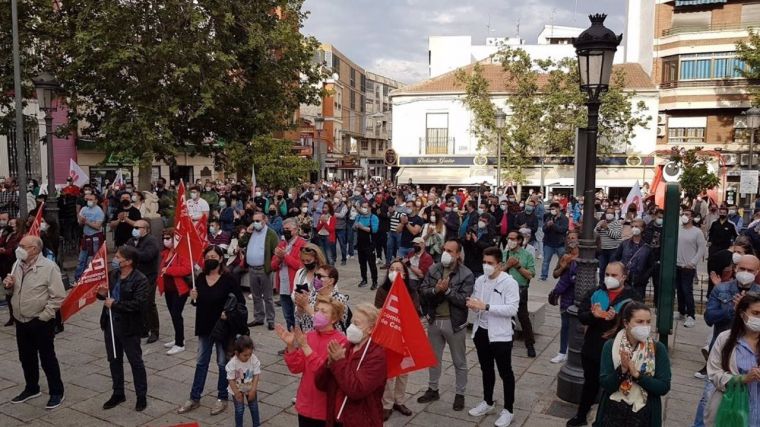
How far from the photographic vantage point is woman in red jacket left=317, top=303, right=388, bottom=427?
3.84 metres

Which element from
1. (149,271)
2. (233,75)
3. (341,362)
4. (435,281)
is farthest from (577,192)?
(233,75)

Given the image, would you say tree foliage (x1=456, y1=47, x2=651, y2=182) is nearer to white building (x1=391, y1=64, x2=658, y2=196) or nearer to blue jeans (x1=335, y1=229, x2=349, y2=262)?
white building (x1=391, y1=64, x2=658, y2=196)

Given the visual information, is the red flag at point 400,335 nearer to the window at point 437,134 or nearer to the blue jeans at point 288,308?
the blue jeans at point 288,308

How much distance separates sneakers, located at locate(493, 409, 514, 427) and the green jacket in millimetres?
1743

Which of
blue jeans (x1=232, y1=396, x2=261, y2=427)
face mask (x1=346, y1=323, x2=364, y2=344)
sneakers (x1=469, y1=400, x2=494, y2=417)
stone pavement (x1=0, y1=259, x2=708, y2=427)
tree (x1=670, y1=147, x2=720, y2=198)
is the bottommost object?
stone pavement (x1=0, y1=259, x2=708, y2=427)

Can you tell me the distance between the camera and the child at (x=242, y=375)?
5.61 m

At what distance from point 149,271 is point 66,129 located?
11058 mm

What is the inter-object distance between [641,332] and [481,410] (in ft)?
8.39

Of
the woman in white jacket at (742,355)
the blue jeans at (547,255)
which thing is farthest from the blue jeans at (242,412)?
the blue jeans at (547,255)

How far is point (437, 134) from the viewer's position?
1502 inches

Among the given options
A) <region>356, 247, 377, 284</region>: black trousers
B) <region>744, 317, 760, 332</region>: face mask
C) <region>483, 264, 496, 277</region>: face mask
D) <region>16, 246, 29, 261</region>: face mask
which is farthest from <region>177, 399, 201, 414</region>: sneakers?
<region>356, 247, 377, 284</region>: black trousers

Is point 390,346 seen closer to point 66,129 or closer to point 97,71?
point 97,71

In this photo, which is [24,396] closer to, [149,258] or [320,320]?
[149,258]

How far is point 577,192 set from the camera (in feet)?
23.7
